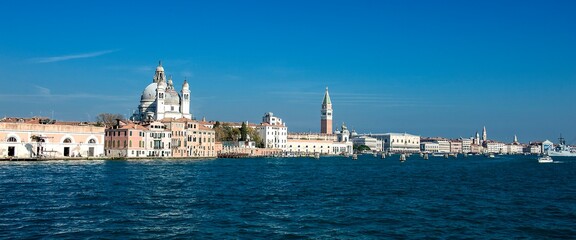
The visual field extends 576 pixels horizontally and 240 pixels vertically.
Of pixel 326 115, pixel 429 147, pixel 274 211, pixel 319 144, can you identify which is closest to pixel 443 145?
pixel 429 147

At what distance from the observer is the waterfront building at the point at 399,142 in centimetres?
16188

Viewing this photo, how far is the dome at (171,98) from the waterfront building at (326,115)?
188ft

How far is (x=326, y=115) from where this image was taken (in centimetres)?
14125

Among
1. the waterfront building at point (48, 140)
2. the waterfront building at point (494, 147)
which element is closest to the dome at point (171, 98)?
the waterfront building at point (48, 140)

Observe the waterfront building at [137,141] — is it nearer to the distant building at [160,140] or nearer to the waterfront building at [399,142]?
the distant building at [160,140]

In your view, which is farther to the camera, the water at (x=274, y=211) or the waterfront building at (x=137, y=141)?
the waterfront building at (x=137, y=141)

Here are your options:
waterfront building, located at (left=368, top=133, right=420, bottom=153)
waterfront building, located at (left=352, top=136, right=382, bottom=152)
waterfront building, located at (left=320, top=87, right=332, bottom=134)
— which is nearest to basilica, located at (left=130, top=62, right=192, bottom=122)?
waterfront building, located at (left=320, top=87, right=332, bottom=134)

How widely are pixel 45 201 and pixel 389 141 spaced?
146115 millimetres

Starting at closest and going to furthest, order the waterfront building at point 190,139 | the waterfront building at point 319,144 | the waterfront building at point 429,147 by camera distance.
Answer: the waterfront building at point 190,139
the waterfront building at point 319,144
the waterfront building at point 429,147

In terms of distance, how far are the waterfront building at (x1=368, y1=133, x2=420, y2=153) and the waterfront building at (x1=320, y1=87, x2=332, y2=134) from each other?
920 inches

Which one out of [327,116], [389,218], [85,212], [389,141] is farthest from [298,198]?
[389,141]

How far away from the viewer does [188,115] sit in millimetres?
90000

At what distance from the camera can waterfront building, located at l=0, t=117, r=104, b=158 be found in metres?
51.3

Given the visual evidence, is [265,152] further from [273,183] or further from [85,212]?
[85,212]
